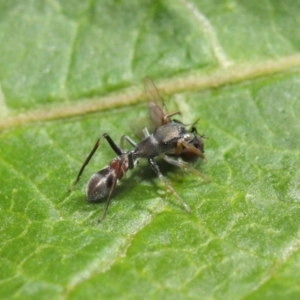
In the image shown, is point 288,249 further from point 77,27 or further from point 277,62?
point 77,27

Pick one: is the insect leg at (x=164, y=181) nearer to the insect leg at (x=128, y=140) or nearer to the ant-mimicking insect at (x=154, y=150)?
the ant-mimicking insect at (x=154, y=150)

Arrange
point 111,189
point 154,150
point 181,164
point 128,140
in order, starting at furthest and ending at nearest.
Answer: point 128,140, point 154,150, point 181,164, point 111,189

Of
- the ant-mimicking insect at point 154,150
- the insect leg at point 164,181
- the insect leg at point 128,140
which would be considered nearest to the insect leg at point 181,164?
the ant-mimicking insect at point 154,150

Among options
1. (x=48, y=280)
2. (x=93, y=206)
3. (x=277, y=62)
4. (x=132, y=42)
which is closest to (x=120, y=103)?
(x=132, y=42)

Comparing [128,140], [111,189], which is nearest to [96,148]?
[128,140]

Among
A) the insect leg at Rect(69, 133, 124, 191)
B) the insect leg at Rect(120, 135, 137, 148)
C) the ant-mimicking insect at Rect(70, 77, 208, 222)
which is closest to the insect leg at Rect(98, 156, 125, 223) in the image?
the ant-mimicking insect at Rect(70, 77, 208, 222)

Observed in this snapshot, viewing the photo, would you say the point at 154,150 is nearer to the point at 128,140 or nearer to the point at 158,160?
the point at 158,160
